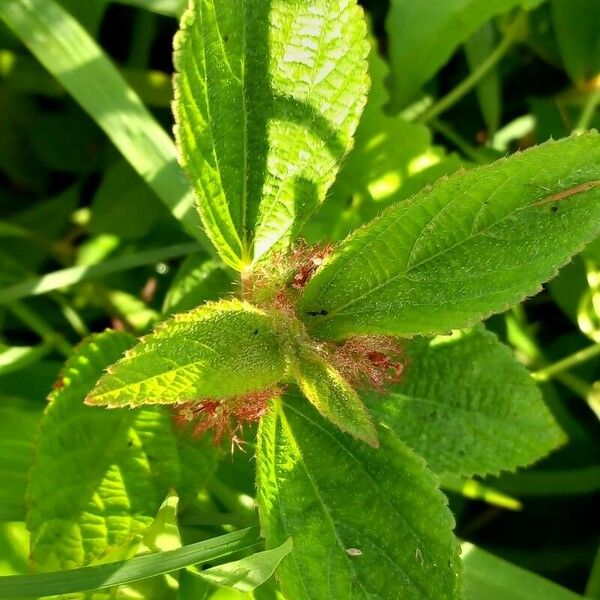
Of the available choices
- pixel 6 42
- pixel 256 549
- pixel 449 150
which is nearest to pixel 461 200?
pixel 256 549

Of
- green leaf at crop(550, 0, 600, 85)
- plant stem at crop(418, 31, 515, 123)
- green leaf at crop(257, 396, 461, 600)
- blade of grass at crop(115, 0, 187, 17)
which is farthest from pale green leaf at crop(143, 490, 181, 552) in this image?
green leaf at crop(550, 0, 600, 85)

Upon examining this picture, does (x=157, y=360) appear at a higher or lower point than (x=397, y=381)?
higher

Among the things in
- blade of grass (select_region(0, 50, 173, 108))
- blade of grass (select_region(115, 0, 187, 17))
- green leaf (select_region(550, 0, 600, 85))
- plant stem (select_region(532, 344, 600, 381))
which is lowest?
plant stem (select_region(532, 344, 600, 381))

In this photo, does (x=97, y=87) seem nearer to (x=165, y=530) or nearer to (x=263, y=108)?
(x=263, y=108)

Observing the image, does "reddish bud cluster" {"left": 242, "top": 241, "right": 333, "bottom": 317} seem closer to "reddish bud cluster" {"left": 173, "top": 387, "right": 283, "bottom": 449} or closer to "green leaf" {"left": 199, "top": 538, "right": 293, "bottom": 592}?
"reddish bud cluster" {"left": 173, "top": 387, "right": 283, "bottom": 449}

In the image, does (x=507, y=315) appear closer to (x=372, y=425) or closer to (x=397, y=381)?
(x=397, y=381)

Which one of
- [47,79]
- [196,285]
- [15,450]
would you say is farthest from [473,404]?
[47,79]

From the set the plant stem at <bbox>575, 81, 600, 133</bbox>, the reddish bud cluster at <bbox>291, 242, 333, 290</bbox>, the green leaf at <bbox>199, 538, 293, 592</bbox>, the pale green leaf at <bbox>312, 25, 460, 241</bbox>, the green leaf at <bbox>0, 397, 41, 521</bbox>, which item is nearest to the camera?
the green leaf at <bbox>199, 538, 293, 592</bbox>
